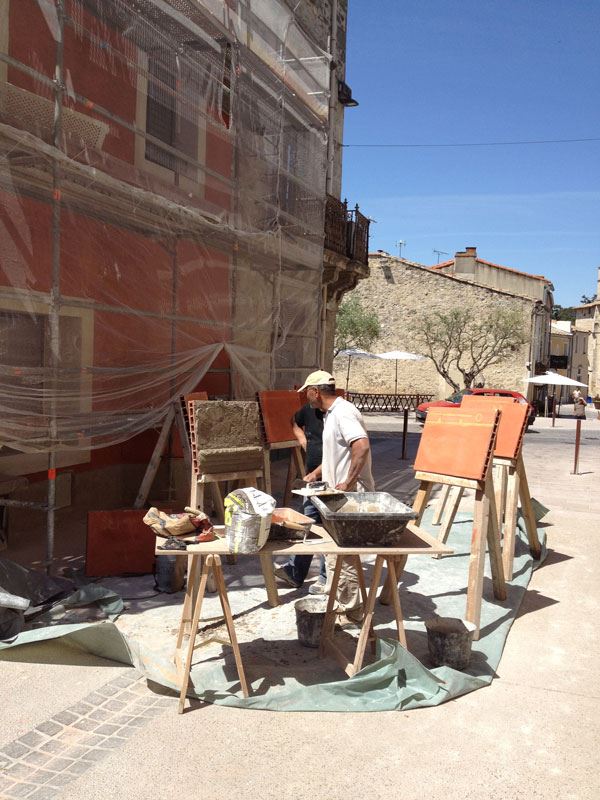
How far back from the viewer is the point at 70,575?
5.78 meters

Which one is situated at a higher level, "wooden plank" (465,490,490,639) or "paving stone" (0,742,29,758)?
"wooden plank" (465,490,490,639)

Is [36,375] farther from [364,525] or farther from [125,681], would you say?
[364,525]

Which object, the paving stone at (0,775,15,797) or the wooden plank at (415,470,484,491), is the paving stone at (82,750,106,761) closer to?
the paving stone at (0,775,15,797)

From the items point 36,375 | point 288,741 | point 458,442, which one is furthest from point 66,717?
point 458,442

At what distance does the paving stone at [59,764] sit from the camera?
308 centimetres

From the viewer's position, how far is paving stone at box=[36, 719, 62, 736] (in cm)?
340

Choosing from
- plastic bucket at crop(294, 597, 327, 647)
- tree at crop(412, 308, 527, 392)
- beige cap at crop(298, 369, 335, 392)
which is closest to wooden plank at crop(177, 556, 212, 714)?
plastic bucket at crop(294, 597, 327, 647)

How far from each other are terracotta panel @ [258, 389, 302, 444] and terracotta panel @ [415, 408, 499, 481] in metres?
2.05

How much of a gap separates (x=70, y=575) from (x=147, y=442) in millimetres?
3092

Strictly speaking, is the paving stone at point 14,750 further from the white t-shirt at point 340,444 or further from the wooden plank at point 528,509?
the wooden plank at point 528,509

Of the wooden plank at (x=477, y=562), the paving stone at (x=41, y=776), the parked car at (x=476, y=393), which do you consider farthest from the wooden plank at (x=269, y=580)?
the parked car at (x=476, y=393)

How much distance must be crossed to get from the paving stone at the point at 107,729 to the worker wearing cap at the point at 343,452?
1832 millimetres

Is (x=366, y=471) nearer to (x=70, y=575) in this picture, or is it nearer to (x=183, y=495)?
(x=70, y=575)

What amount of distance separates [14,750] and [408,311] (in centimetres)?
3203
